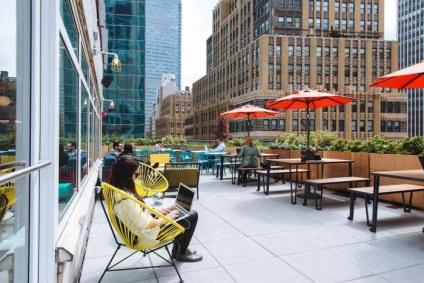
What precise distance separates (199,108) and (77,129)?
85988 mm

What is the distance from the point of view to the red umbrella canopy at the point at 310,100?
28.4 feet

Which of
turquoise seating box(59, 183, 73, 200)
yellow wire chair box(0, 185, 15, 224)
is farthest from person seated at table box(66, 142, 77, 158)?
yellow wire chair box(0, 185, 15, 224)

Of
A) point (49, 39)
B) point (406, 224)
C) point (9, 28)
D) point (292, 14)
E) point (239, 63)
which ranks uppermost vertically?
point (292, 14)

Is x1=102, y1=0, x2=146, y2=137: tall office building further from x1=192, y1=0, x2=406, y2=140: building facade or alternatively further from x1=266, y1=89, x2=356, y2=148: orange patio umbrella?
x1=192, y1=0, x2=406, y2=140: building facade

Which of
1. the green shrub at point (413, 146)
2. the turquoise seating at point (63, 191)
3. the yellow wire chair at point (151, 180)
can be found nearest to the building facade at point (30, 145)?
the turquoise seating at point (63, 191)

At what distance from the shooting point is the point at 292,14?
219ft

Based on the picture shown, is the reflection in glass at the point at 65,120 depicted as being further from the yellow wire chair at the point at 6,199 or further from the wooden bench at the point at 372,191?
the wooden bench at the point at 372,191

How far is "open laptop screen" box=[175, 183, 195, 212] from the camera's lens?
3.87 meters

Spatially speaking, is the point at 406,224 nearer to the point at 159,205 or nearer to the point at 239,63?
the point at 159,205

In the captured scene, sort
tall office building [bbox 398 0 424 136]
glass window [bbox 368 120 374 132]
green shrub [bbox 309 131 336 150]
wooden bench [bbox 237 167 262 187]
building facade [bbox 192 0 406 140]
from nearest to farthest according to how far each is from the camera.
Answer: wooden bench [bbox 237 167 262 187] → green shrub [bbox 309 131 336 150] → building facade [bbox 192 0 406 140] → glass window [bbox 368 120 374 132] → tall office building [bbox 398 0 424 136]

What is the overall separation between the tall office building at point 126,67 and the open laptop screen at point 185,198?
31.9m

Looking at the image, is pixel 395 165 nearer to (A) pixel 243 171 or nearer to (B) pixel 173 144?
(A) pixel 243 171

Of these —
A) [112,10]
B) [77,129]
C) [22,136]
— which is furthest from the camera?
[112,10]

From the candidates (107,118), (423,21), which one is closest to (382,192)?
(107,118)
